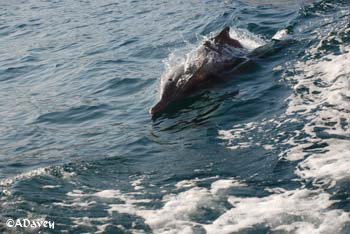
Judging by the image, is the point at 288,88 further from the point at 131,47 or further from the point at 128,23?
the point at 128,23

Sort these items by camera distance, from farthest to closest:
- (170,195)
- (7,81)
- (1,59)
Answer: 1. (1,59)
2. (7,81)
3. (170,195)

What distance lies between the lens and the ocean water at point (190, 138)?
5965 millimetres

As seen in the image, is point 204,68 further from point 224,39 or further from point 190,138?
point 190,138

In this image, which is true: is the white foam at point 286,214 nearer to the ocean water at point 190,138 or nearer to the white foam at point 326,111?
the ocean water at point 190,138

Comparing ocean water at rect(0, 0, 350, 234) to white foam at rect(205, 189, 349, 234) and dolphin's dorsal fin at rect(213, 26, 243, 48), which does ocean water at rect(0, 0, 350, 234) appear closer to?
white foam at rect(205, 189, 349, 234)

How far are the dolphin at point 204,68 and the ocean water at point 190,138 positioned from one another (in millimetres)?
270

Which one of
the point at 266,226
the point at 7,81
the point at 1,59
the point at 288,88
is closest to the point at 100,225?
the point at 266,226

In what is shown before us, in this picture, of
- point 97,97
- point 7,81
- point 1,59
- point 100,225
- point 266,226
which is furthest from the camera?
point 1,59

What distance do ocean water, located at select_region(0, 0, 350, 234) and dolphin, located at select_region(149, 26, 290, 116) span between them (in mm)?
270

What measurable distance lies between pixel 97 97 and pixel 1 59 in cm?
724

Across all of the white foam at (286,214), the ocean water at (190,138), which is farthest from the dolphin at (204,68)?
the white foam at (286,214)

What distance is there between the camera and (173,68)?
10906 millimetres

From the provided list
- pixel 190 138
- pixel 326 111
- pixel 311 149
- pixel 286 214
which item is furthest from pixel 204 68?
pixel 286 214

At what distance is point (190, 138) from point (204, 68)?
2422 mm
